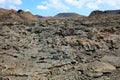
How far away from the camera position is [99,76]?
8492 mm

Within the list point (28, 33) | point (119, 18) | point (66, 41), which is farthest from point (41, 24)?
point (119, 18)

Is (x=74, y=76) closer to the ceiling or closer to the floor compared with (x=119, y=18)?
closer to the floor

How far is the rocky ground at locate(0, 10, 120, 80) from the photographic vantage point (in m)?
8.65

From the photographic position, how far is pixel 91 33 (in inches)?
406

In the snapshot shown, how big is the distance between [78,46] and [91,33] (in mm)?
785

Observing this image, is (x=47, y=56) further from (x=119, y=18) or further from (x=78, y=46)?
(x=119, y=18)

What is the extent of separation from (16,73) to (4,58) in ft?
3.28

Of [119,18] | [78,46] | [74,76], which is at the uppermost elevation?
[119,18]

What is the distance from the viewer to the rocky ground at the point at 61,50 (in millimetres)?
8648

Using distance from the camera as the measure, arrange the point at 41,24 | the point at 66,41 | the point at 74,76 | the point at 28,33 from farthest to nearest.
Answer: the point at 41,24
the point at 28,33
the point at 66,41
the point at 74,76

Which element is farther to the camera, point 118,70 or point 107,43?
point 107,43

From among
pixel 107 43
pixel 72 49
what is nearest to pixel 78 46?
pixel 72 49

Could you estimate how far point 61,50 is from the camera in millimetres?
9688

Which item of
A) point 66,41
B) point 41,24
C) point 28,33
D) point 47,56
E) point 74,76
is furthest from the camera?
point 41,24
